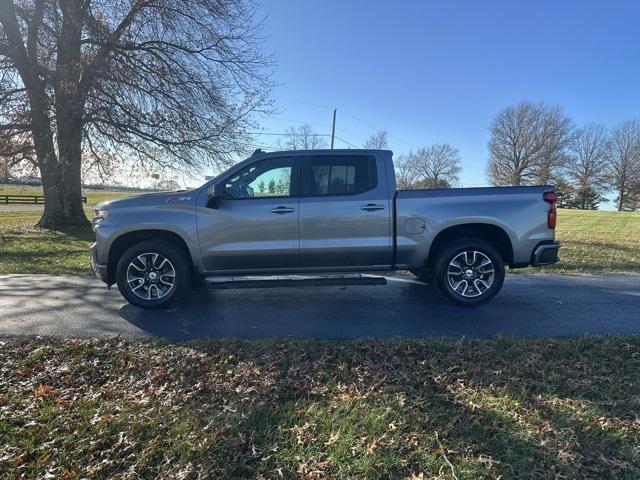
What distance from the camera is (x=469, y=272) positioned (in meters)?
5.25

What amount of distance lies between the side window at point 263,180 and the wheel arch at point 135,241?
941 mm

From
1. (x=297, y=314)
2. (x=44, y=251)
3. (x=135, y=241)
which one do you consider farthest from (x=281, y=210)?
(x=44, y=251)

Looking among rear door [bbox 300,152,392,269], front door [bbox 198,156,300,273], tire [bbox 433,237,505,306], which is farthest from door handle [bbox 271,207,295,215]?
tire [bbox 433,237,505,306]

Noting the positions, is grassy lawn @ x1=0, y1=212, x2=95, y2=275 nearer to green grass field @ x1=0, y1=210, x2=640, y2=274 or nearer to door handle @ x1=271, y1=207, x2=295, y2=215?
green grass field @ x1=0, y1=210, x2=640, y2=274

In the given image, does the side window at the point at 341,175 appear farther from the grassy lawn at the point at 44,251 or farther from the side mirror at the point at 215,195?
the grassy lawn at the point at 44,251

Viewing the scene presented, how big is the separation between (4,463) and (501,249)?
5.44 m

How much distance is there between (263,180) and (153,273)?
6.10 ft

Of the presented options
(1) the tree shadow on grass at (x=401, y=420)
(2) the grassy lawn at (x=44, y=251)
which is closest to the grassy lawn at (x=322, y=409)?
(1) the tree shadow on grass at (x=401, y=420)

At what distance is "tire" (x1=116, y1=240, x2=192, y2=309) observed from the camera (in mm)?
5098

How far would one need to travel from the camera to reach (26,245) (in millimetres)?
11992

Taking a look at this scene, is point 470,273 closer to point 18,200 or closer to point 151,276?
point 151,276

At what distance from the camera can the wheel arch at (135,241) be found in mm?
5180

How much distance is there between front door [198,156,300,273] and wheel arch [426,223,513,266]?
1834mm

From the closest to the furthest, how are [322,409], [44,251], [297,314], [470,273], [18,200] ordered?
[322,409], [297,314], [470,273], [44,251], [18,200]
